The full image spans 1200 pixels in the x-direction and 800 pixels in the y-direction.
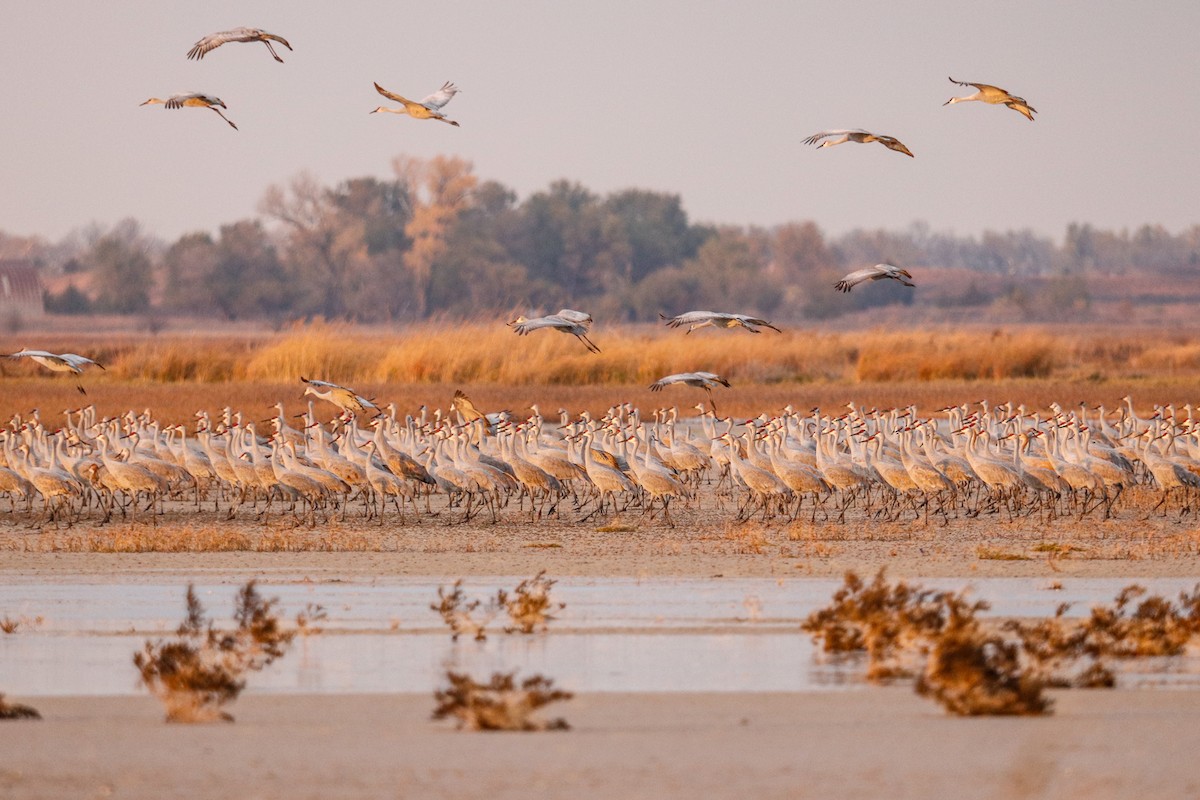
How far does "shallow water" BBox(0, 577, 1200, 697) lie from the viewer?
11227 millimetres

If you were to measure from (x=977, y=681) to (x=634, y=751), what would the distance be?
1.90 meters

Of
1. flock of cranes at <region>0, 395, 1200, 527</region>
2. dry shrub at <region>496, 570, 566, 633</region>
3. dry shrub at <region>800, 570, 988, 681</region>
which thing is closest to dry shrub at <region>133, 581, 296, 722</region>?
dry shrub at <region>496, 570, 566, 633</region>

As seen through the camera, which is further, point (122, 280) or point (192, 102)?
point (122, 280)

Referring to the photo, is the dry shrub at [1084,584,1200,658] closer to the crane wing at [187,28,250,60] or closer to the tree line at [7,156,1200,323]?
the crane wing at [187,28,250,60]

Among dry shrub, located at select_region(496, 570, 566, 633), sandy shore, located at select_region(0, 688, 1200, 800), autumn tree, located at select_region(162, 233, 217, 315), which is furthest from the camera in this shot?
autumn tree, located at select_region(162, 233, 217, 315)

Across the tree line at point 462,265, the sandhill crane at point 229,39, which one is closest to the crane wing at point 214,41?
the sandhill crane at point 229,39

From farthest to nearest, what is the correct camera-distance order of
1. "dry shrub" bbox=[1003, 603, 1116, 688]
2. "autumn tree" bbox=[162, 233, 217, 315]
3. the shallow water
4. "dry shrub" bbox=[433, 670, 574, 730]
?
1. "autumn tree" bbox=[162, 233, 217, 315]
2. the shallow water
3. "dry shrub" bbox=[1003, 603, 1116, 688]
4. "dry shrub" bbox=[433, 670, 574, 730]

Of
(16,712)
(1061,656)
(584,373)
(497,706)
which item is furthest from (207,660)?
(584,373)

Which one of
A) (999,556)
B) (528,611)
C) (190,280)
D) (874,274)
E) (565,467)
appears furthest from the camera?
(190,280)

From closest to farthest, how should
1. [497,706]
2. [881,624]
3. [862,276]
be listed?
[497,706] < [881,624] < [862,276]

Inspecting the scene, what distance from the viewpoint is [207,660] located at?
35.7 feet

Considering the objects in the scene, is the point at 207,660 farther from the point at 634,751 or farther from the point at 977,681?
the point at 977,681

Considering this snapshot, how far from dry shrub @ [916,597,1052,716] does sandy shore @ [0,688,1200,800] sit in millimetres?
100

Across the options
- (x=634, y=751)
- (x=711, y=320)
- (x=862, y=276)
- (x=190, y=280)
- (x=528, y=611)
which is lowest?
(x=634, y=751)
